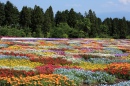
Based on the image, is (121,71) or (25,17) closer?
(121,71)

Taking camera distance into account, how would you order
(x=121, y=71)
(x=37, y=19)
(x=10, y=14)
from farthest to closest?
(x=10, y=14)
(x=37, y=19)
(x=121, y=71)

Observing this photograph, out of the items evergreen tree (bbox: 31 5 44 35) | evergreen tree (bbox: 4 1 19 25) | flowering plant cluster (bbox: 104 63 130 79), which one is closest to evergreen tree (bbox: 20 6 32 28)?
evergreen tree (bbox: 31 5 44 35)

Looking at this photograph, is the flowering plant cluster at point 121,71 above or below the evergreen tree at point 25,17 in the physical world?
below

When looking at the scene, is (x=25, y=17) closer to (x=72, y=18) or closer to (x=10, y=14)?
(x=10, y=14)

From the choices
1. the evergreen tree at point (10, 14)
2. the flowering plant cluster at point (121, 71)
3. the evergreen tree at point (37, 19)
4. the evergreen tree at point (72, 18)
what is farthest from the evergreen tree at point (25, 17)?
the flowering plant cluster at point (121, 71)

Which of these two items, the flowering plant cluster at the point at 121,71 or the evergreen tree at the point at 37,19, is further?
the evergreen tree at the point at 37,19

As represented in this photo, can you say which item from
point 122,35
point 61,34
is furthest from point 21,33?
point 122,35

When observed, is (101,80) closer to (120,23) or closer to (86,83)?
(86,83)

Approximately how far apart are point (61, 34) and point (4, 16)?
1694cm

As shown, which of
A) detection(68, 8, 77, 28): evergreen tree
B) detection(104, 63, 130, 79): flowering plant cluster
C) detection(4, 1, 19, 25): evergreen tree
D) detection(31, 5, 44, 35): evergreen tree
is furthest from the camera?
detection(68, 8, 77, 28): evergreen tree

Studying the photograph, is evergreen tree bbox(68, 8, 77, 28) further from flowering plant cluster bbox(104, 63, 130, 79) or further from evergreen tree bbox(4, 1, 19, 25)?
flowering plant cluster bbox(104, 63, 130, 79)

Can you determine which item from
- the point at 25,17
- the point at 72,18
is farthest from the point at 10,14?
the point at 72,18

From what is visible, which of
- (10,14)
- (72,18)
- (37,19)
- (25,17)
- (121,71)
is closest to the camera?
(121,71)

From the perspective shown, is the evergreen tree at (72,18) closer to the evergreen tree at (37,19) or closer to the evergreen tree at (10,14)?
the evergreen tree at (37,19)
